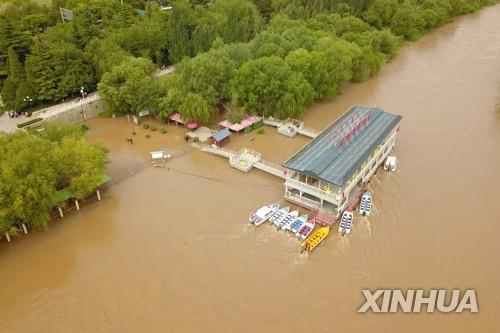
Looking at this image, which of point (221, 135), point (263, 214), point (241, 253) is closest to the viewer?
point (241, 253)

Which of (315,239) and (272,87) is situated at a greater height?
(272,87)

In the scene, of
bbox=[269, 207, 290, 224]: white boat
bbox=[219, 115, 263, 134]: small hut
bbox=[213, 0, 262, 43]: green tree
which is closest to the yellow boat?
bbox=[269, 207, 290, 224]: white boat

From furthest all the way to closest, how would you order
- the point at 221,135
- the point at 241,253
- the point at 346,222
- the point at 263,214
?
the point at 221,135 < the point at 263,214 < the point at 346,222 < the point at 241,253

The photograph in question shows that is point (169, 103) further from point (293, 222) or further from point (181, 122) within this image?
Result: point (293, 222)

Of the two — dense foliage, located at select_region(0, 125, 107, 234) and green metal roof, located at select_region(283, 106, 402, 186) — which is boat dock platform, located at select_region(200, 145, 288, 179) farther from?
dense foliage, located at select_region(0, 125, 107, 234)

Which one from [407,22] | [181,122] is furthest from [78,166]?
[407,22]

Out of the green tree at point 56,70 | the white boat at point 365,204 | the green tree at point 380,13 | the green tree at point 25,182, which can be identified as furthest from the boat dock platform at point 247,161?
the green tree at point 380,13

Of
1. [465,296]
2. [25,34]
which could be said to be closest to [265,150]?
[465,296]
